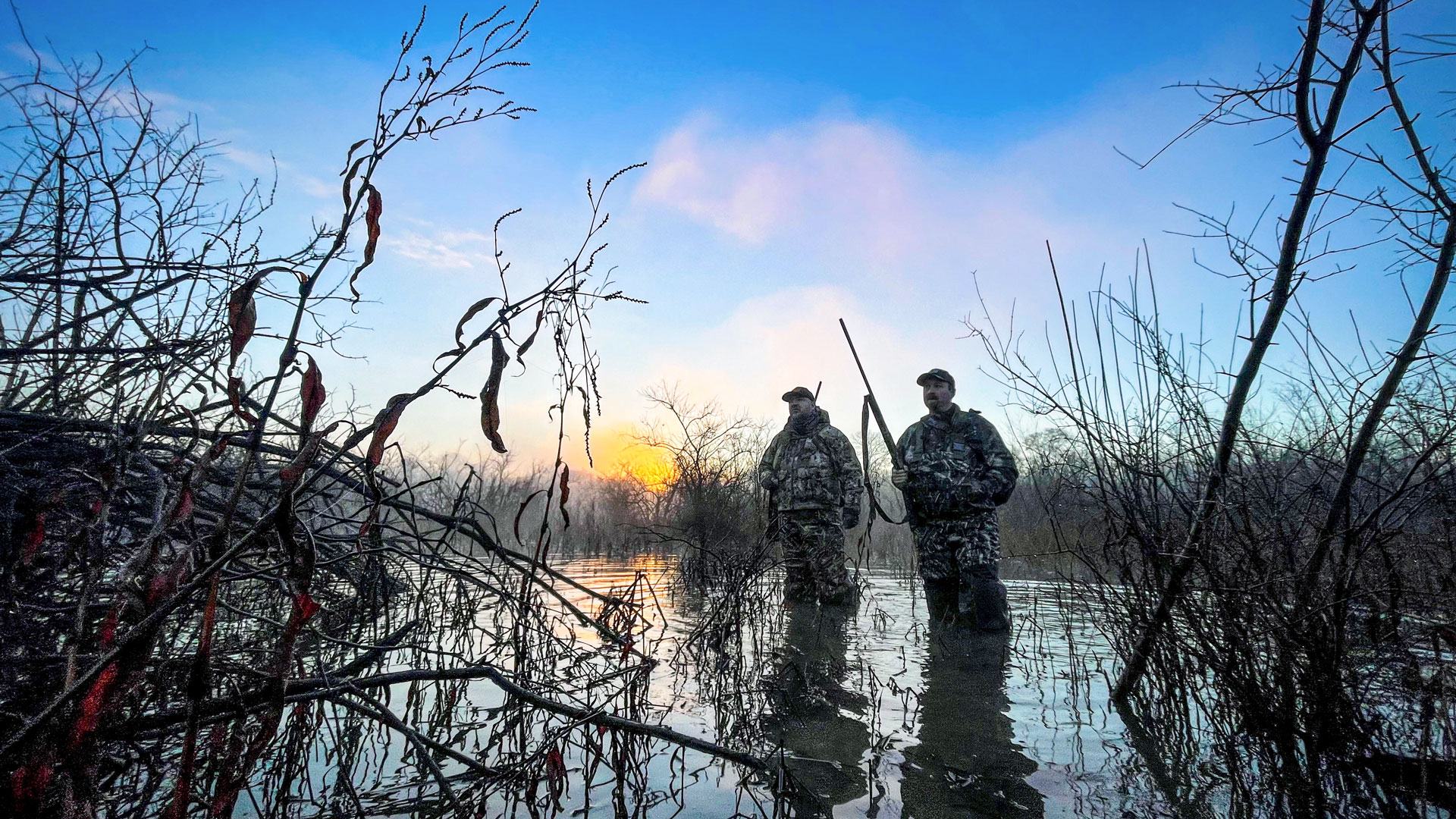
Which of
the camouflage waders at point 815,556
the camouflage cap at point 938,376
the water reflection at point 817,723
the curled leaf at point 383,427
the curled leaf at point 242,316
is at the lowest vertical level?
the water reflection at point 817,723

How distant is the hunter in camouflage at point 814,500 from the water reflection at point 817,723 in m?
2.00

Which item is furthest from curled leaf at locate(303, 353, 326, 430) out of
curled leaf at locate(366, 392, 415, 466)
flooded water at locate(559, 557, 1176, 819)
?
flooded water at locate(559, 557, 1176, 819)

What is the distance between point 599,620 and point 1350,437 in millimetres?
2881

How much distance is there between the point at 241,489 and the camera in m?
1.18

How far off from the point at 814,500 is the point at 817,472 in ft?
0.96

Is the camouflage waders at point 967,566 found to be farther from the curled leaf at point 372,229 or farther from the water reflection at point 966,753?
the curled leaf at point 372,229

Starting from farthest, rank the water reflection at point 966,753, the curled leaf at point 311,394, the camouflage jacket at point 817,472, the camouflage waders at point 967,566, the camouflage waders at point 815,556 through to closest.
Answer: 1. the camouflage jacket at point 817,472
2. the camouflage waders at point 815,556
3. the camouflage waders at point 967,566
4. the water reflection at point 966,753
5. the curled leaf at point 311,394

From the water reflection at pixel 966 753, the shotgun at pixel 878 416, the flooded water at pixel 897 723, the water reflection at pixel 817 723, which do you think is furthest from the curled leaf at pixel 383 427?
the shotgun at pixel 878 416

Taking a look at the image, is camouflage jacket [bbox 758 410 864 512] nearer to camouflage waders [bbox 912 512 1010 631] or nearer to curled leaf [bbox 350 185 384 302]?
camouflage waders [bbox 912 512 1010 631]

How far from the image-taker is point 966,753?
3.49 metres

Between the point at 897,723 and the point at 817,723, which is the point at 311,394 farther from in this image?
the point at 897,723

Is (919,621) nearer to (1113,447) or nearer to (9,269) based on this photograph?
(1113,447)

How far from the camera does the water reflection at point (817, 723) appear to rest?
9.80 feet

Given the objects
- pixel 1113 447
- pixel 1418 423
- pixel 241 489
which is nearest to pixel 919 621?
pixel 1113 447
